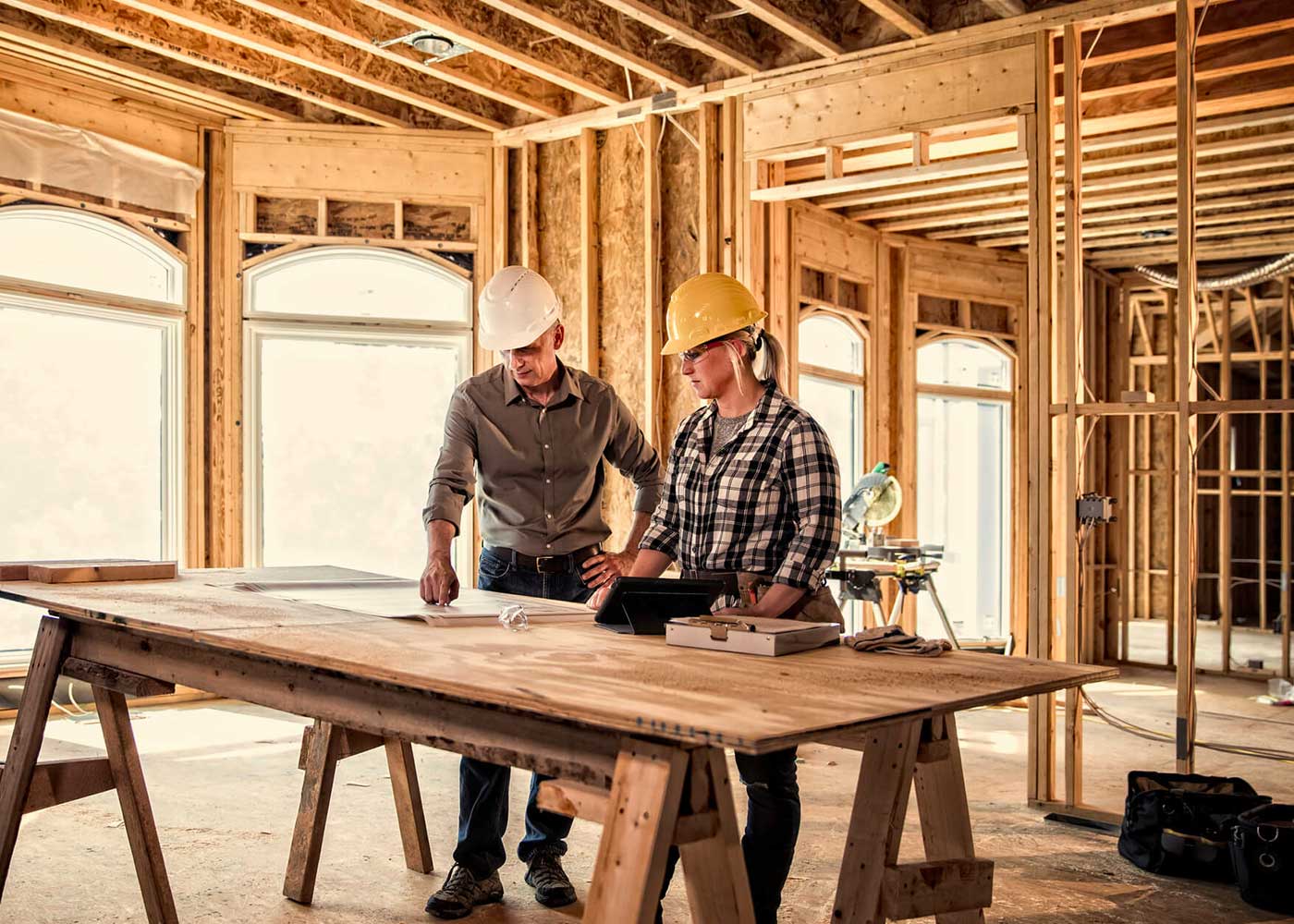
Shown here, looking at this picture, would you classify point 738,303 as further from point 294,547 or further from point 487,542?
point 294,547

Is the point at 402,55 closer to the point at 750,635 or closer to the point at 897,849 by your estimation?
the point at 750,635

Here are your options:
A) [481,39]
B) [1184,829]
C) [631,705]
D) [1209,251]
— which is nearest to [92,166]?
[481,39]

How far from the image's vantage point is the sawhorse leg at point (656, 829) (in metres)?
1.78

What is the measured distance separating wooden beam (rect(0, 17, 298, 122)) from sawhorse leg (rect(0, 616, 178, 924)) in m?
3.86

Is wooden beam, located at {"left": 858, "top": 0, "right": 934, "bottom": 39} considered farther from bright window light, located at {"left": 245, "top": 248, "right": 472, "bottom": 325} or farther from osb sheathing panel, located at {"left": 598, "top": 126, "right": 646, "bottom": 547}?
bright window light, located at {"left": 245, "top": 248, "right": 472, "bottom": 325}

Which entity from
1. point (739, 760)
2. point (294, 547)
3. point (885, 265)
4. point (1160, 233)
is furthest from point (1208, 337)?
point (739, 760)

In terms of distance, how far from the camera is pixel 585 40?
576 centimetres

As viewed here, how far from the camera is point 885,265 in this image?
9.12 m

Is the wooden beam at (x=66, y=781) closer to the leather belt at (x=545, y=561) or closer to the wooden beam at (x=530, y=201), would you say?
the leather belt at (x=545, y=561)

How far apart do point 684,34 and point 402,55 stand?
146 centimetres

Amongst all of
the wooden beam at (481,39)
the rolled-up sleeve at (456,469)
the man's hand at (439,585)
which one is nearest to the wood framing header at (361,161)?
the wooden beam at (481,39)

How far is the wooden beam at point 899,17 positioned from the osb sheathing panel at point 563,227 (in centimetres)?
221

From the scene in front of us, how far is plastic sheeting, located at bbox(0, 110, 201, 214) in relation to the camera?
614 cm

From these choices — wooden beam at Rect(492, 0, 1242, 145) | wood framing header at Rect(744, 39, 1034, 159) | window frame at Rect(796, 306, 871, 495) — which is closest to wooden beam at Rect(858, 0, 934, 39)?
wooden beam at Rect(492, 0, 1242, 145)
